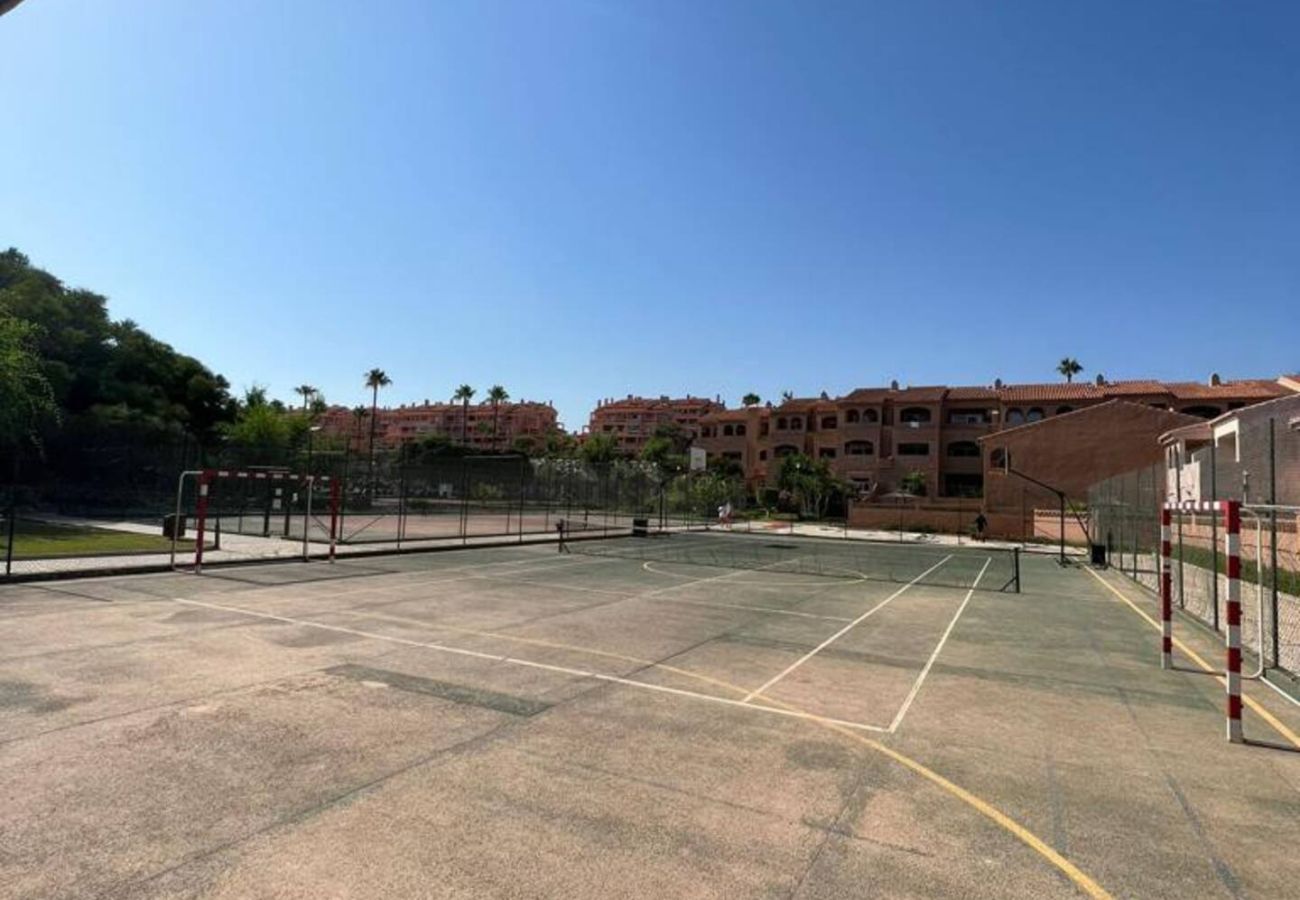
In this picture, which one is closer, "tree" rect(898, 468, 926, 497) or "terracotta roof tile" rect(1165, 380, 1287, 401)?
"terracotta roof tile" rect(1165, 380, 1287, 401)

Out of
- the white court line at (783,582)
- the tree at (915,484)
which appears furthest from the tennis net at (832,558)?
the tree at (915,484)

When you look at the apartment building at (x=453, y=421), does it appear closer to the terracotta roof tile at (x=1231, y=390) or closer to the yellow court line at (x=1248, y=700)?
the terracotta roof tile at (x=1231, y=390)

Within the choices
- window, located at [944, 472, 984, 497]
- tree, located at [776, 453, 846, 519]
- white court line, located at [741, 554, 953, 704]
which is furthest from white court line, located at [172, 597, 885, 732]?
window, located at [944, 472, 984, 497]

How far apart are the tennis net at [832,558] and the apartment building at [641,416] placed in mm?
121897

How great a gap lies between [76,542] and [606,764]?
918 inches

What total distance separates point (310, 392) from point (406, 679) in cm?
13109

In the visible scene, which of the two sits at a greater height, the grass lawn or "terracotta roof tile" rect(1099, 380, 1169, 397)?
"terracotta roof tile" rect(1099, 380, 1169, 397)

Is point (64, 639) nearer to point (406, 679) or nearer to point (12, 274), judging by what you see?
point (406, 679)

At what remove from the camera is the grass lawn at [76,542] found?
1948 centimetres

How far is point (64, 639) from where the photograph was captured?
32.2 feet

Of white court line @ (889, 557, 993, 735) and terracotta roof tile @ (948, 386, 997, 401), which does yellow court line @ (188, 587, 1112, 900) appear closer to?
white court line @ (889, 557, 993, 735)

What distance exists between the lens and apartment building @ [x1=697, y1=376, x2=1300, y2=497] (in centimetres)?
7794

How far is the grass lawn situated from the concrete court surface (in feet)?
30.0

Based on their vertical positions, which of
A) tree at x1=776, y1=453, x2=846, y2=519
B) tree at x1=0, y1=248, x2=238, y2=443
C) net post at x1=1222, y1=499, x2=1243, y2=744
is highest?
tree at x1=0, y1=248, x2=238, y2=443
